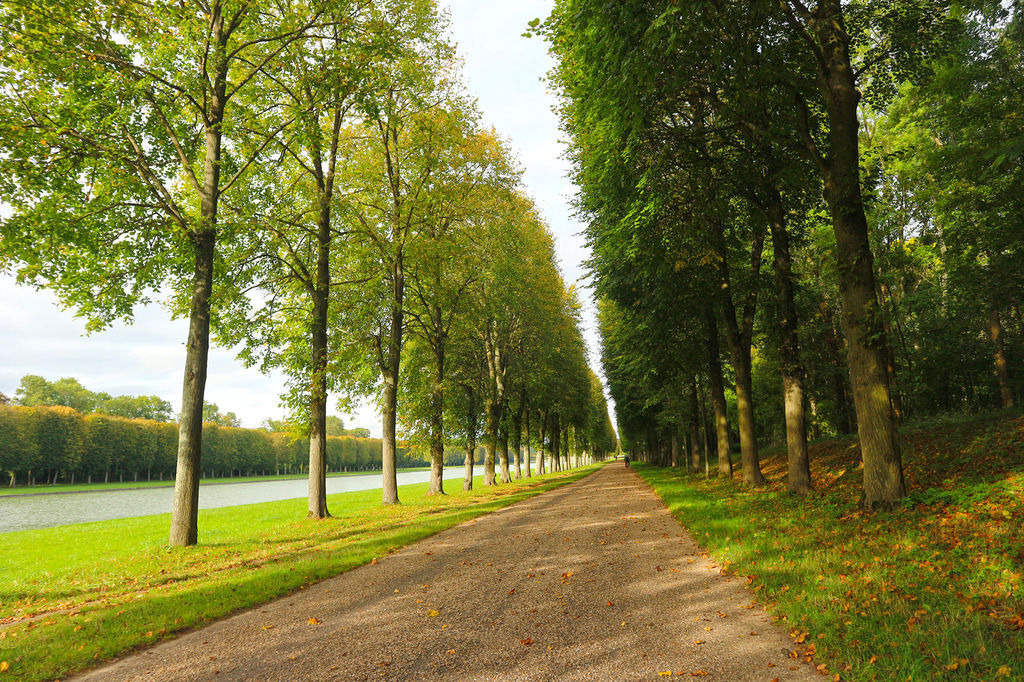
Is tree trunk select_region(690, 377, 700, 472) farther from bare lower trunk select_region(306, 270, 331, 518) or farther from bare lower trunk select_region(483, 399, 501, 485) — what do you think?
bare lower trunk select_region(306, 270, 331, 518)

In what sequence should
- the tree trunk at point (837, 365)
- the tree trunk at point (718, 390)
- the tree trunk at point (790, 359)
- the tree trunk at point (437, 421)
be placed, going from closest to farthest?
the tree trunk at point (790, 359)
the tree trunk at point (718, 390)
the tree trunk at point (437, 421)
the tree trunk at point (837, 365)

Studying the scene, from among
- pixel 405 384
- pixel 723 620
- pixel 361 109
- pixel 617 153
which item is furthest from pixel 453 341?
pixel 723 620

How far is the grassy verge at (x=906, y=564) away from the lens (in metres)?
3.98

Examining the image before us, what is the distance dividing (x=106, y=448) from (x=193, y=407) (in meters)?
74.6

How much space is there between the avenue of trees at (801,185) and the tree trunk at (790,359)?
0.19 feet

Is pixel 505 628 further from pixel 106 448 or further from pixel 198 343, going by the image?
pixel 106 448

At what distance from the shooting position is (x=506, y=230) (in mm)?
25062

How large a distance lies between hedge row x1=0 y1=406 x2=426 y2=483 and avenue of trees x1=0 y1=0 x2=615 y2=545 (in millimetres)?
20110

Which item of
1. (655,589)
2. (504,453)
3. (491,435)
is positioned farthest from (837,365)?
(655,589)

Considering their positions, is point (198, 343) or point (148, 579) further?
point (198, 343)

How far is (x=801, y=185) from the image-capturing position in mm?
12688

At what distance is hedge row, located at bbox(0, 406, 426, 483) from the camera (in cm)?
5803

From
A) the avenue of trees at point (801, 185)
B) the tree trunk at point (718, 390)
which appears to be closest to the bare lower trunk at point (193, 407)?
the avenue of trees at point (801, 185)

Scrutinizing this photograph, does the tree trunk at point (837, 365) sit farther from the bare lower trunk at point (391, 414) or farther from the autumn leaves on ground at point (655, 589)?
the bare lower trunk at point (391, 414)
